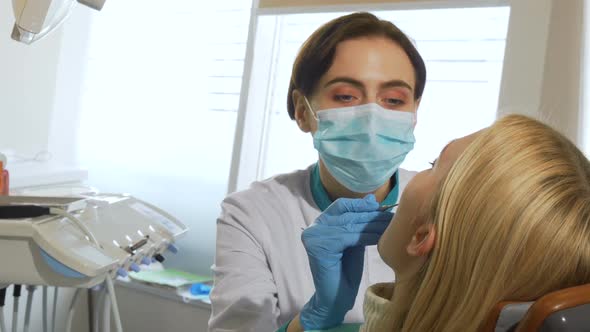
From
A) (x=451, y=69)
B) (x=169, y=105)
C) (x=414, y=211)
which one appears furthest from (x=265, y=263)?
(x=169, y=105)

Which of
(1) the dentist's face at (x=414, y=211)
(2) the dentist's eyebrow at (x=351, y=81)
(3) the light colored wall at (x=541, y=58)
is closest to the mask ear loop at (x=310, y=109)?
(2) the dentist's eyebrow at (x=351, y=81)

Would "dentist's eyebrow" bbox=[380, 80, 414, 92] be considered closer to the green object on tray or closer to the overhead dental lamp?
the overhead dental lamp

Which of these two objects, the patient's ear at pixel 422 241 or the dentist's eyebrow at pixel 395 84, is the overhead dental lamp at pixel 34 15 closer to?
the dentist's eyebrow at pixel 395 84

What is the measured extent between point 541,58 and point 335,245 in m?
1.25

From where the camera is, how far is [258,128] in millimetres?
2824

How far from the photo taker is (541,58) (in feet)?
6.54

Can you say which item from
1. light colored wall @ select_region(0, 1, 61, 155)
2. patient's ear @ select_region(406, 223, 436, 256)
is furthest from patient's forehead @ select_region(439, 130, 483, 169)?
light colored wall @ select_region(0, 1, 61, 155)

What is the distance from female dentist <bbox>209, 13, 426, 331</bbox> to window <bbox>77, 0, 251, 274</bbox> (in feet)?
4.73

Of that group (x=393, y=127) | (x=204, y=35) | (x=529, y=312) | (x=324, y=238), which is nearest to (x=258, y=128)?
(x=204, y=35)

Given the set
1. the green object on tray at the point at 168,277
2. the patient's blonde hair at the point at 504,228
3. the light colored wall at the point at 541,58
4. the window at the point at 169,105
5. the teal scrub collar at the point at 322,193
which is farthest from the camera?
the window at the point at 169,105

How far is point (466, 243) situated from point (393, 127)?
67 centimetres

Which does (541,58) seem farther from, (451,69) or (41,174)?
(41,174)

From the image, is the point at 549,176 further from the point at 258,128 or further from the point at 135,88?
the point at 135,88

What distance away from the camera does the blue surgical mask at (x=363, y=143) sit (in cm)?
143
